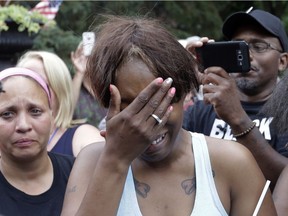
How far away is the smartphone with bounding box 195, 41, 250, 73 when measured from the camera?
3.54 m

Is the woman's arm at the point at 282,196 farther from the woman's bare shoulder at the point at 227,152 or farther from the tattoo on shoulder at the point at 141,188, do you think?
the tattoo on shoulder at the point at 141,188

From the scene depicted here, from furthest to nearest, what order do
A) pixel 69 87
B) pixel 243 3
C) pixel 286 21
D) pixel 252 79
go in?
pixel 243 3
pixel 286 21
pixel 69 87
pixel 252 79

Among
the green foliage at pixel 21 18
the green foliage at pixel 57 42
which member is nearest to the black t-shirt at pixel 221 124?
the green foliage at pixel 21 18

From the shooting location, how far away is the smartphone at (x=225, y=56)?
3.54 m

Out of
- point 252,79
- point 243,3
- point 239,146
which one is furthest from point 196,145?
point 243,3

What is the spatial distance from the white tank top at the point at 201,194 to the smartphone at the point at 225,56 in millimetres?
919

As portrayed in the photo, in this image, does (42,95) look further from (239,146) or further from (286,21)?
(286,21)

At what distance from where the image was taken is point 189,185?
2.66 meters

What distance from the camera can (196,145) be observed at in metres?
2.72

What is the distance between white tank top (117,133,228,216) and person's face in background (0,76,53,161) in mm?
1073

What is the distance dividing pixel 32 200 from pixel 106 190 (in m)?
1.17

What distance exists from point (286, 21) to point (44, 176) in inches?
294

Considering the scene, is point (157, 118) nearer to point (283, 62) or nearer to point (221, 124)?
point (221, 124)

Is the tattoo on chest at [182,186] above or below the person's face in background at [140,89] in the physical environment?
below
